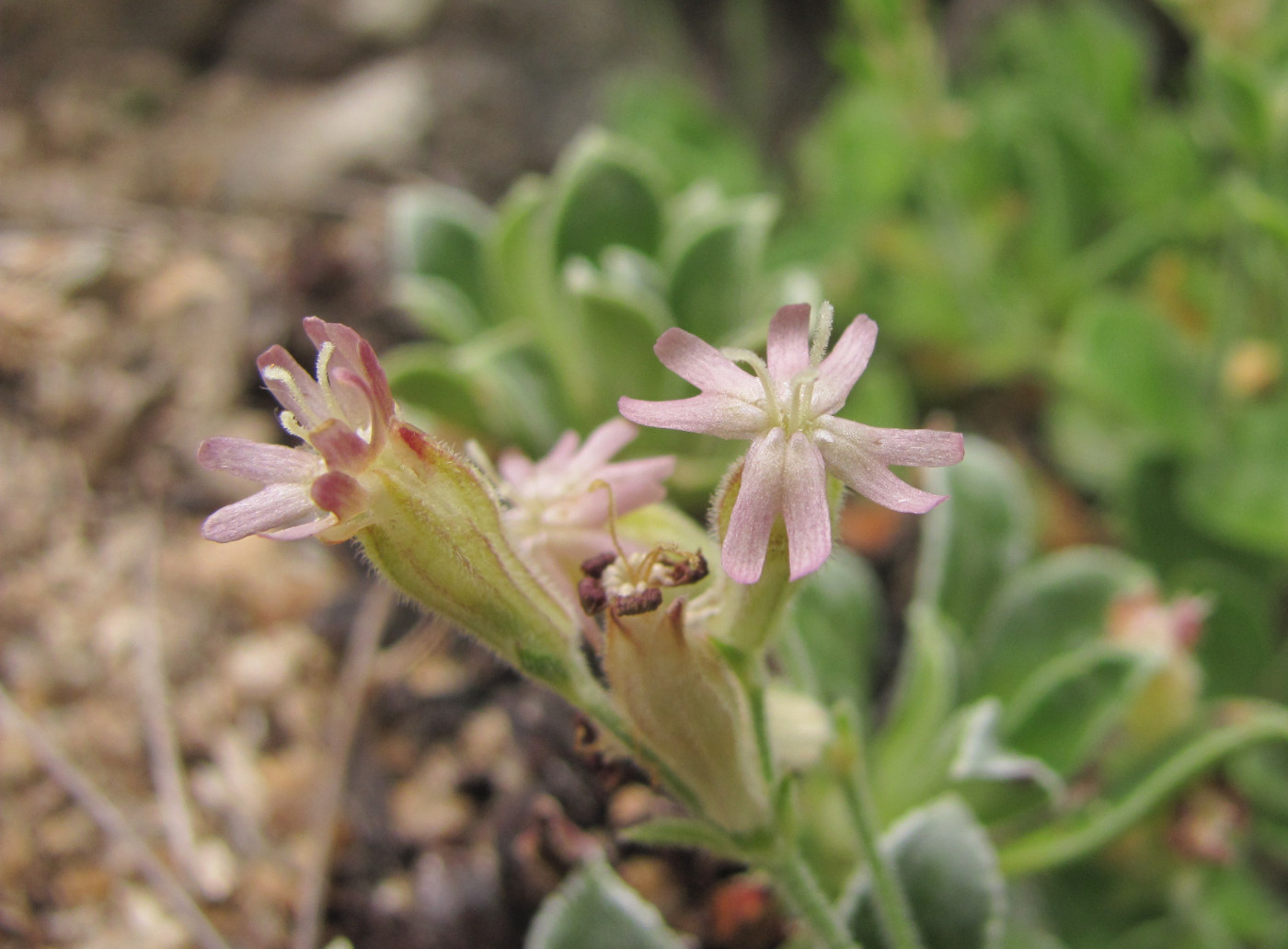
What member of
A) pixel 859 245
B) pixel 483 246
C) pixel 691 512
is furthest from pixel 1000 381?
pixel 483 246

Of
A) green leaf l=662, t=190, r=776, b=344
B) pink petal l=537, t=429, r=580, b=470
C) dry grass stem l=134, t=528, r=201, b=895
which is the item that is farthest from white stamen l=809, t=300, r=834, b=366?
dry grass stem l=134, t=528, r=201, b=895

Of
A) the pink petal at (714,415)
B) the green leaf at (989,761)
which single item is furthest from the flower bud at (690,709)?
the green leaf at (989,761)

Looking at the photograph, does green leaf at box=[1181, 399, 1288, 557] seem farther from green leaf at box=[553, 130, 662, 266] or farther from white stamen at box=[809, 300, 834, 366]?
white stamen at box=[809, 300, 834, 366]

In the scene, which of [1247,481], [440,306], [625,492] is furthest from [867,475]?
[1247,481]

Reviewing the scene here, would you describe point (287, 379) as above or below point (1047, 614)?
above

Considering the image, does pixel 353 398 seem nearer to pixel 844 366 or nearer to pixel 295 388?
pixel 295 388

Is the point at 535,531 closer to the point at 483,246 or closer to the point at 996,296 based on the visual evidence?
the point at 483,246

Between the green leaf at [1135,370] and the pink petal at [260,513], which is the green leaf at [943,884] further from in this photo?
the green leaf at [1135,370]
